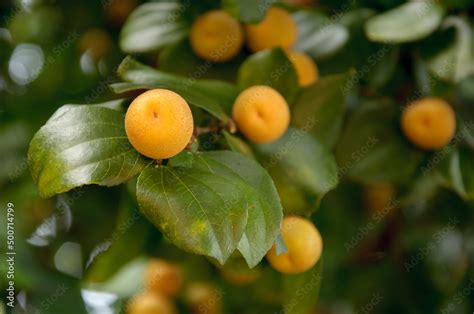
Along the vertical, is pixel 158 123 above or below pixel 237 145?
above

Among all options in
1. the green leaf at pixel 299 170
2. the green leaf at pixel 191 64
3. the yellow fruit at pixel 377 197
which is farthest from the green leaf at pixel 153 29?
the yellow fruit at pixel 377 197

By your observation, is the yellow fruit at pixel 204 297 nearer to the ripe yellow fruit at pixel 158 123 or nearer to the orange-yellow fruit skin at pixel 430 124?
the orange-yellow fruit skin at pixel 430 124

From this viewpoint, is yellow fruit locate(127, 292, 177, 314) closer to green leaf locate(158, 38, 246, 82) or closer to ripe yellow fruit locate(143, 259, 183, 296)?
ripe yellow fruit locate(143, 259, 183, 296)

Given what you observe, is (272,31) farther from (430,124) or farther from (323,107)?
(430,124)

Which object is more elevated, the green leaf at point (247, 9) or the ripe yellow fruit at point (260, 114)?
the green leaf at point (247, 9)

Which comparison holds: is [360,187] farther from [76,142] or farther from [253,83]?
[76,142]

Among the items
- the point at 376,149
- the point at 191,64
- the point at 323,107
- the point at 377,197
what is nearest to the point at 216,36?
the point at 191,64
